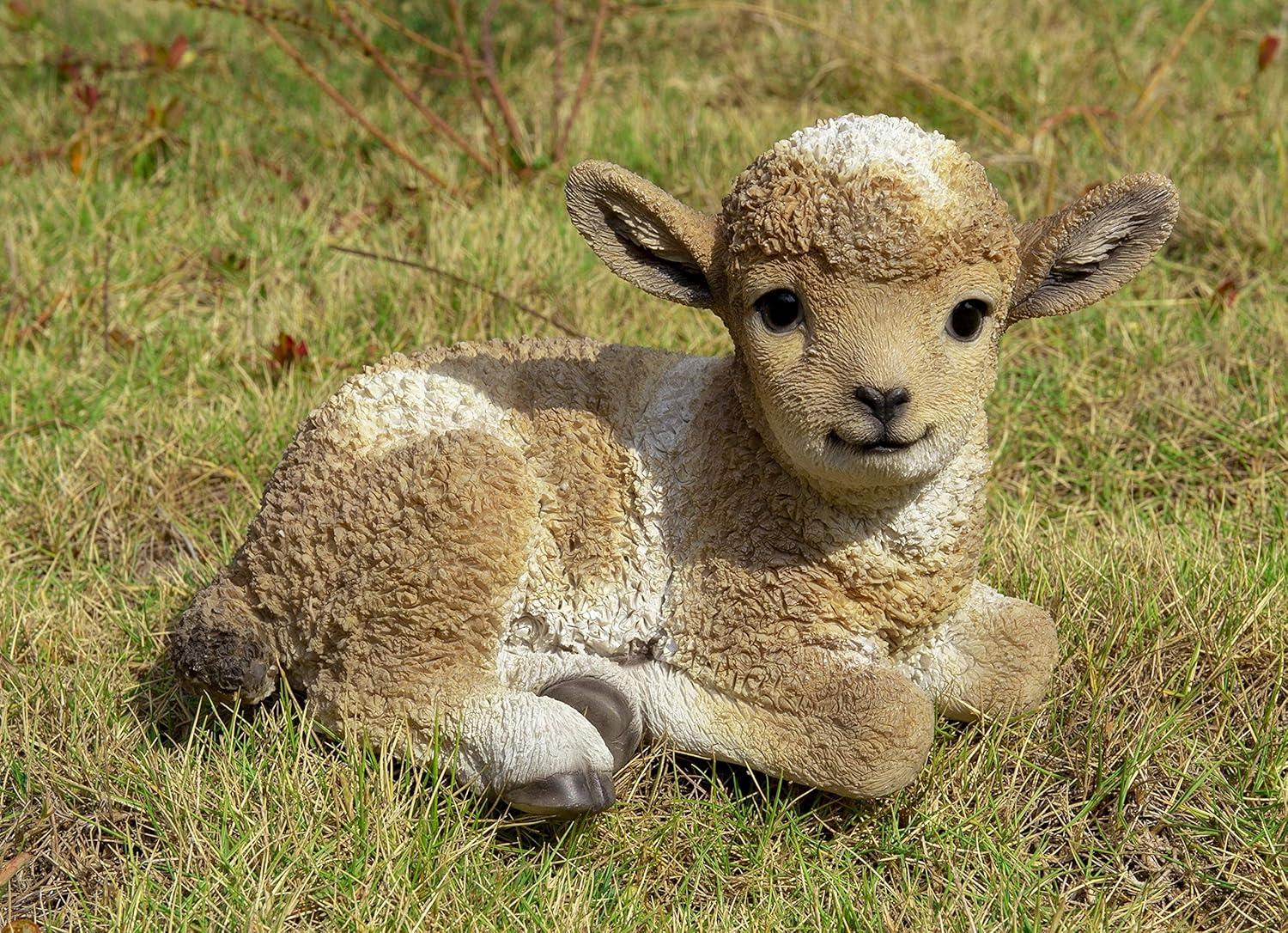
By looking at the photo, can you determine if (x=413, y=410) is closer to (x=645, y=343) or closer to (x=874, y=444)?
(x=874, y=444)

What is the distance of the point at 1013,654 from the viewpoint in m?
2.67

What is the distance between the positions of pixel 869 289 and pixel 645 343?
1872 mm

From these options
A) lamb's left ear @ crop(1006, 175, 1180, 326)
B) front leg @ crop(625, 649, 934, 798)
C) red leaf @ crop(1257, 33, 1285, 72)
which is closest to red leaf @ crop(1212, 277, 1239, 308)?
red leaf @ crop(1257, 33, 1285, 72)

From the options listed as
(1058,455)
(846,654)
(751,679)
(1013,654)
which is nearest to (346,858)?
(751,679)

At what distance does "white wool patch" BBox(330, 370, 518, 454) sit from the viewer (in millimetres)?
2609

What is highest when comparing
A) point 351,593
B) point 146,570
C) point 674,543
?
point 674,543

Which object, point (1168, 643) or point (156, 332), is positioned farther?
point (156, 332)

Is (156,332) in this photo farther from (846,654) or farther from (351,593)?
(846,654)

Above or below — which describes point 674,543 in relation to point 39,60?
above

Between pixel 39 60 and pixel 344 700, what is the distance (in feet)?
13.8

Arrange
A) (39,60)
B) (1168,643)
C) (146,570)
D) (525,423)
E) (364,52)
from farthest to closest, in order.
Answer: (39,60) < (364,52) < (146,570) < (1168,643) < (525,423)

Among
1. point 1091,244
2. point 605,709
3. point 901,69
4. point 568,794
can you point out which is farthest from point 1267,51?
point 568,794

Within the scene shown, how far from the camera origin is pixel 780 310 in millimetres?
2299

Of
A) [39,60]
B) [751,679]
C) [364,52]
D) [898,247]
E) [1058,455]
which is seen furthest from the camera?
[39,60]
